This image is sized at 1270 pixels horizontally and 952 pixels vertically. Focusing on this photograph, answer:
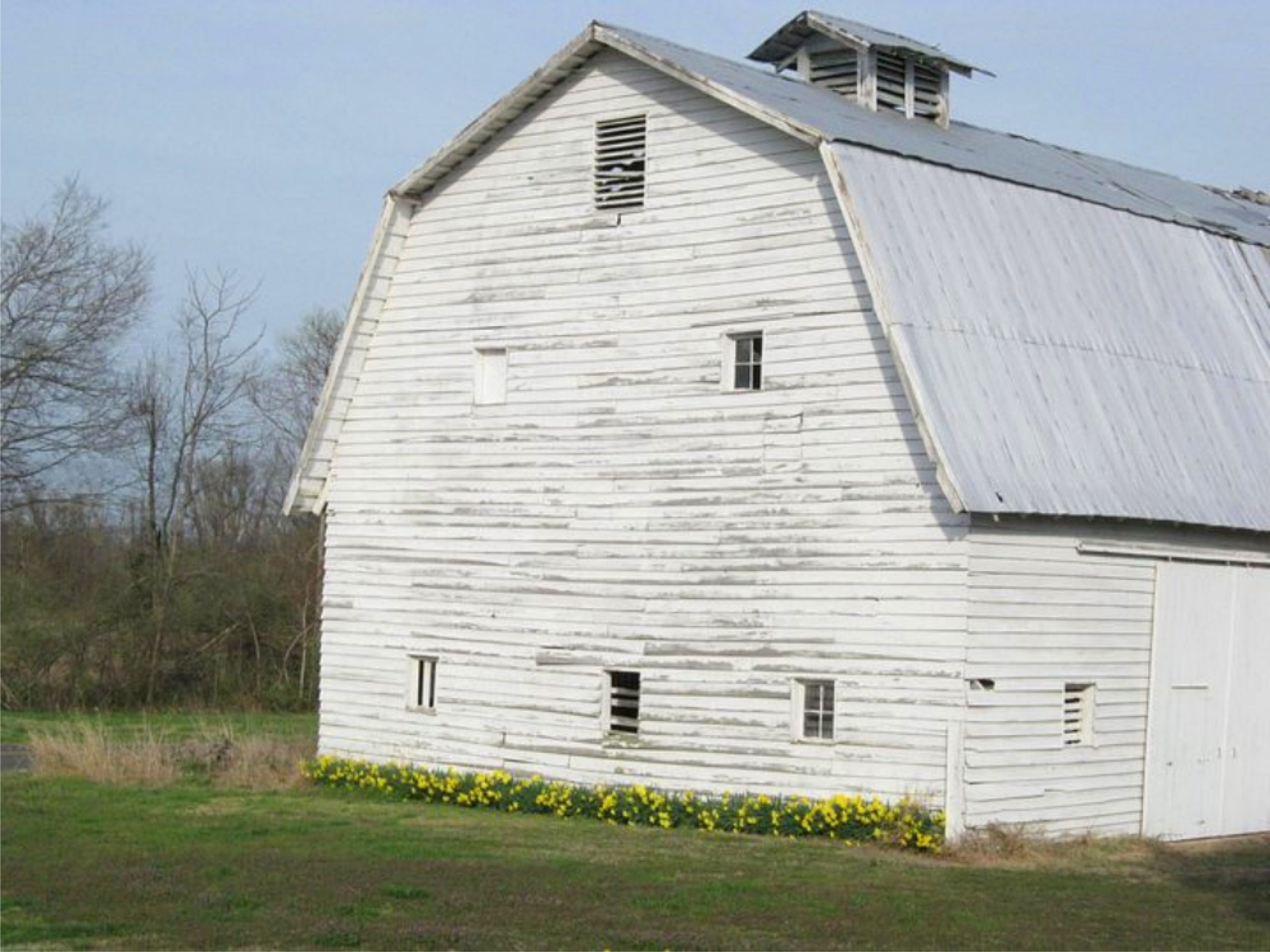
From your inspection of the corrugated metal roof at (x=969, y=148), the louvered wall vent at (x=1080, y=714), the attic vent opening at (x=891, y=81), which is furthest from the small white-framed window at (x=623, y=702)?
the attic vent opening at (x=891, y=81)

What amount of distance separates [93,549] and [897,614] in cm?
3806

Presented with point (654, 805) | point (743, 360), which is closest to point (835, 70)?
point (743, 360)

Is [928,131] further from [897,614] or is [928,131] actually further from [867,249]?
[897,614]

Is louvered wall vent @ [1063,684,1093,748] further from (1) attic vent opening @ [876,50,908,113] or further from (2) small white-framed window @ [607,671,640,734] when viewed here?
(1) attic vent opening @ [876,50,908,113]

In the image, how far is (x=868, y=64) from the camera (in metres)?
27.1

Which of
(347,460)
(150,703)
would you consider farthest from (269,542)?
(347,460)

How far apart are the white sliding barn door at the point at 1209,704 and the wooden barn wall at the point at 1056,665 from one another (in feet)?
0.83

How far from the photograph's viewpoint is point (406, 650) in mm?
26406

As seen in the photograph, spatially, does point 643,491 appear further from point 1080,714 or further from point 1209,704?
point 1209,704

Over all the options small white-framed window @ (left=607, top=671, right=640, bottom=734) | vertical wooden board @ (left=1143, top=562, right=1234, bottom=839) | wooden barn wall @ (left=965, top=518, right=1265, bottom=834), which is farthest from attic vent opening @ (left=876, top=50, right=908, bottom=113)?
small white-framed window @ (left=607, top=671, right=640, bottom=734)

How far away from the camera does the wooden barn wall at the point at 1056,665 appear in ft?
69.9

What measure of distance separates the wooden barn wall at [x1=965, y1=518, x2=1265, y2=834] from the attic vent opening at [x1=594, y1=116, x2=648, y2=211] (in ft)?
21.1

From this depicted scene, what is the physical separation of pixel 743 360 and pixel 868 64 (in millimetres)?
5821

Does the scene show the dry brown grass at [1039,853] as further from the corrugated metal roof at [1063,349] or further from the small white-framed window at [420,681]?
the small white-framed window at [420,681]
